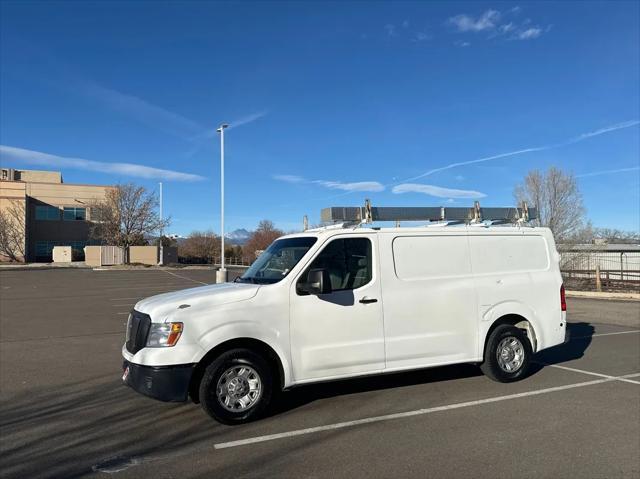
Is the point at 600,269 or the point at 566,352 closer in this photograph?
the point at 566,352

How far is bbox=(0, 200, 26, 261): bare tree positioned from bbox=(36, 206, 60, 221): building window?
6288 mm

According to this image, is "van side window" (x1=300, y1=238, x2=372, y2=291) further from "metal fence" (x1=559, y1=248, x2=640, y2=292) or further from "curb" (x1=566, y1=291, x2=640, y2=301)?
"metal fence" (x1=559, y1=248, x2=640, y2=292)

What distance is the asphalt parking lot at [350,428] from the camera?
432 centimetres

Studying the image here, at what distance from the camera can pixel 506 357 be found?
23.4 ft

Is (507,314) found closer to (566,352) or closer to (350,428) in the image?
(350,428)

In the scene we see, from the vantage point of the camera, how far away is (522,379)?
24.1 ft

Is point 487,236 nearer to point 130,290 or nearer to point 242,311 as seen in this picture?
point 242,311

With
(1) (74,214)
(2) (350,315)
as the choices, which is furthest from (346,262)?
(1) (74,214)

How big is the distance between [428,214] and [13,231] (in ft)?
209

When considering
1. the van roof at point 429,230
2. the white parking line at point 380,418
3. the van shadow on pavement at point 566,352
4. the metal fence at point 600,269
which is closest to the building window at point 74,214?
the metal fence at point 600,269

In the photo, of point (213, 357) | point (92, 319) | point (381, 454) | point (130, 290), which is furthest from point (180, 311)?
point (130, 290)

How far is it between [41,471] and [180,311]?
5.76 ft

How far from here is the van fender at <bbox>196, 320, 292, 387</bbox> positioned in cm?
523

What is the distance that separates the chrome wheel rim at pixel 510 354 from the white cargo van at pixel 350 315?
0.05 ft
